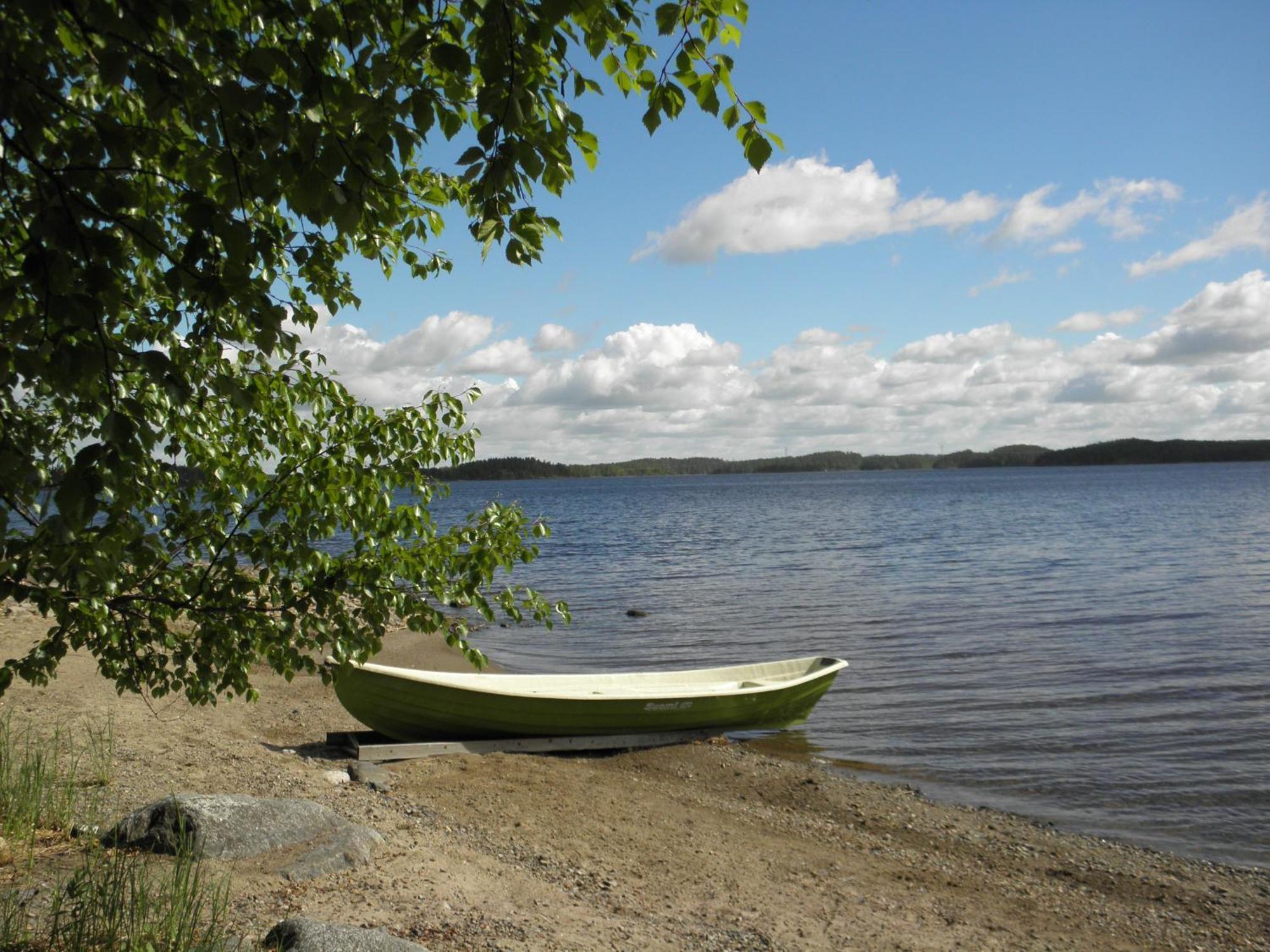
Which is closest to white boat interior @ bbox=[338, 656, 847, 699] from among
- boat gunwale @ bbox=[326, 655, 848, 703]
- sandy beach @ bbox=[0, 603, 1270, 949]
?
boat gunwale @ bbox=[326, 655, 848, 703]

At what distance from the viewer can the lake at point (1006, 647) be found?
38.5ft

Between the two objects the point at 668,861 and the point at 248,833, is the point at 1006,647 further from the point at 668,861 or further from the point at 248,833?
the point at 248,833

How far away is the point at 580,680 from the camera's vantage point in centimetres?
1369

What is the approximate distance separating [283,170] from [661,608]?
25.6 metres

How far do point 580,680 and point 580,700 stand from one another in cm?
136

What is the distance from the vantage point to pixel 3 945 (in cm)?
423

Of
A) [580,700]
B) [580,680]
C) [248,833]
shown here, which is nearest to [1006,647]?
[580,680]

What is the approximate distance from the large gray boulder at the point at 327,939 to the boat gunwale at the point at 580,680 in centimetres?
556

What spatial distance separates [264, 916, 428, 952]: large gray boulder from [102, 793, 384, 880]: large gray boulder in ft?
4.42

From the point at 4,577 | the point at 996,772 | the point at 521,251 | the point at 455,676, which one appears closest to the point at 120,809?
the point at 4,577

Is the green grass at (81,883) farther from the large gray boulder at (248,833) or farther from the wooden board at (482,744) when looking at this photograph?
the wooden board at (482,744)

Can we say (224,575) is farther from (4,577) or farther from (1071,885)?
(1071,885)

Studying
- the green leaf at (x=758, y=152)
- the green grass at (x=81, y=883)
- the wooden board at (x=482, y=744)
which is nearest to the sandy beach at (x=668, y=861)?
the wooden board at (x=482, y=744)

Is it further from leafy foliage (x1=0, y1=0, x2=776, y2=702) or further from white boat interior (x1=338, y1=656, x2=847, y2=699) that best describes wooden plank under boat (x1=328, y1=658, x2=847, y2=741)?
leafy foliage (x1=0, y1=0, x2=776, y2=702)
